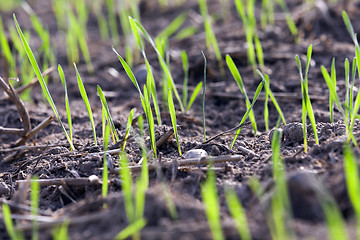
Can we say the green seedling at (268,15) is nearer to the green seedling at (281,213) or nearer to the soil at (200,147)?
the soil at (200,147)

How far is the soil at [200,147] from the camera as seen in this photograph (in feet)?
3.31

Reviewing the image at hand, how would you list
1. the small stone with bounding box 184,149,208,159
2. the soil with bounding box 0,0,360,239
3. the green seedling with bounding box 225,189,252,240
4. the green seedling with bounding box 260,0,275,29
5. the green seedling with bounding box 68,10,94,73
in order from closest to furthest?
the green seedling with bounding box 225,189,252,240, the soil with bounding box 0,0,360,239, the small stone with bounding box 184,149,208,159, the green seedling with bounding box 68,10,94,73, the green seedling with bounding box 260,0,275,29

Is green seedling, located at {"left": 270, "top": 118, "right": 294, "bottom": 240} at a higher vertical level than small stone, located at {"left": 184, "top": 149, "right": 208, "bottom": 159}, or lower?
higher

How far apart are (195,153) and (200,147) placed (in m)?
0.12

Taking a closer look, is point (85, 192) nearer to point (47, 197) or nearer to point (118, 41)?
point (47, 197)

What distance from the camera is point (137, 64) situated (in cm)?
272

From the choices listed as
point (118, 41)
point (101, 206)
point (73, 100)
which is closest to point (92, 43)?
point (118, 41)

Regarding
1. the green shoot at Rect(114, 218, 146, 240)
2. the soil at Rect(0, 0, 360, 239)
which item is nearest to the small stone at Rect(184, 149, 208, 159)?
the soil at Rect(0, 0, 360, 239)

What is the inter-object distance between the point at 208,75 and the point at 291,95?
0.48 metres

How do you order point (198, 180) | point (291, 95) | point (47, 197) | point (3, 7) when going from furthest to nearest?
point (3, 7) → point (291, 95) → point (47, 197) → point (198, 180)

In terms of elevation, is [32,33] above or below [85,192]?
above

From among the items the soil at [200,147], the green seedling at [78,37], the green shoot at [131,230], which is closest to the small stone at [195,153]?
the soil at [200,147]

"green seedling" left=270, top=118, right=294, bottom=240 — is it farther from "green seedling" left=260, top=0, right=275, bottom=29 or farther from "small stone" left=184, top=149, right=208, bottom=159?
"green seedling" left=260, top=0, right=275, bottom=29

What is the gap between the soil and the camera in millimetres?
1009
